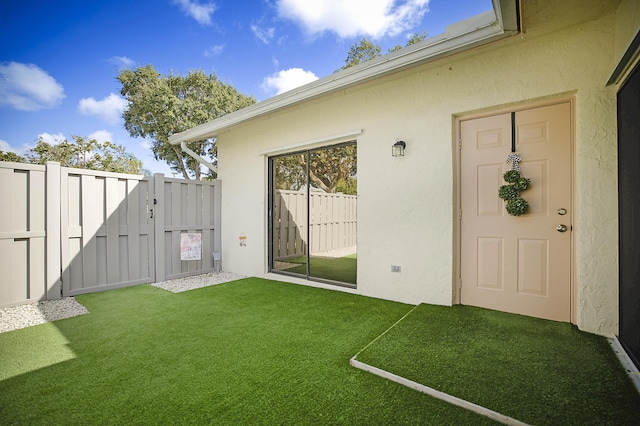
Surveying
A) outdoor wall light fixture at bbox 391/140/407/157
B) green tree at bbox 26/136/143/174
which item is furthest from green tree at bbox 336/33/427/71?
green tree at bbox 26/136/143/174

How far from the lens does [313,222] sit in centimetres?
678

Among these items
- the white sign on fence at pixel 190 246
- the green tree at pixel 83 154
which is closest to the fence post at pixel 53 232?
the white sign on fence at pixel 190 246

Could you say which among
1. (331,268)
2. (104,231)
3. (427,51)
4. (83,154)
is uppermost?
(83,154)

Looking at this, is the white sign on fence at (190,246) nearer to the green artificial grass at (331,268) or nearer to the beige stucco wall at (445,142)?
the green artificial grass at (331,268)

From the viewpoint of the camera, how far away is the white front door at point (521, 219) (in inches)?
107

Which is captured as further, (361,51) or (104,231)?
(361,51)

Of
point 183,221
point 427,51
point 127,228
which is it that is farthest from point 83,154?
point 427,51

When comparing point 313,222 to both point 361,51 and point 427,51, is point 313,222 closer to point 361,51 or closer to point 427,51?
point 427,51

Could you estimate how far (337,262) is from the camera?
6.30 meters

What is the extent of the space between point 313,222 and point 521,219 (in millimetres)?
4513

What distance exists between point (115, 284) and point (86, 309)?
1.00 m

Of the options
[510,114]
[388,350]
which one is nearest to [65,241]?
[388,350]

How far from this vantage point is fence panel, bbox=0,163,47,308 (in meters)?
3.31

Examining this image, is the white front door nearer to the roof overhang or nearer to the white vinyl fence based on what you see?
the roof overhang
